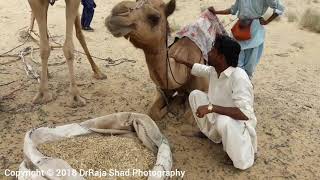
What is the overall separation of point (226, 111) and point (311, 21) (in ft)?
21.0

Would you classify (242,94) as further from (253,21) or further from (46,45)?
(46,45)

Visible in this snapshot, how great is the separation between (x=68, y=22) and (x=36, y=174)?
6.81ft

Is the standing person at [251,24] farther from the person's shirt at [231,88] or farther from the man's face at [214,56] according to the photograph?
the man's face at [214,56]

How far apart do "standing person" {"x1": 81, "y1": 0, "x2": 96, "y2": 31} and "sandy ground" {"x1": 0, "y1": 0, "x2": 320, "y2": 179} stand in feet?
1.11

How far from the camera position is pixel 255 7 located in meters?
5.04

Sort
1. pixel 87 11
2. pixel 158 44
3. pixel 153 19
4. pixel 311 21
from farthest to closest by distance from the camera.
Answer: pixel 311 21 → pixel 87 11 → pixel 158 44 → pixel 153 19

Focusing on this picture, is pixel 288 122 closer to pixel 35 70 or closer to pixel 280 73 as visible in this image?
pixel 280 73

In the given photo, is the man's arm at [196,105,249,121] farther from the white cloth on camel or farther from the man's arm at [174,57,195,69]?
the white cloth on camel

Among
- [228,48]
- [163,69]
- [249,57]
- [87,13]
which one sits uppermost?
[228,48]

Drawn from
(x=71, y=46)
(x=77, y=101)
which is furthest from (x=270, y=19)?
(x=77, y=101)

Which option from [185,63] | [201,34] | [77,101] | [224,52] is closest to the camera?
[224,52]

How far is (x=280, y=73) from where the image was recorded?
22.3ft

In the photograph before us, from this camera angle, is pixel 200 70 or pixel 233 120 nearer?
pixel 233 120

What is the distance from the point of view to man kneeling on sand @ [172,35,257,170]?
12.7 ft
